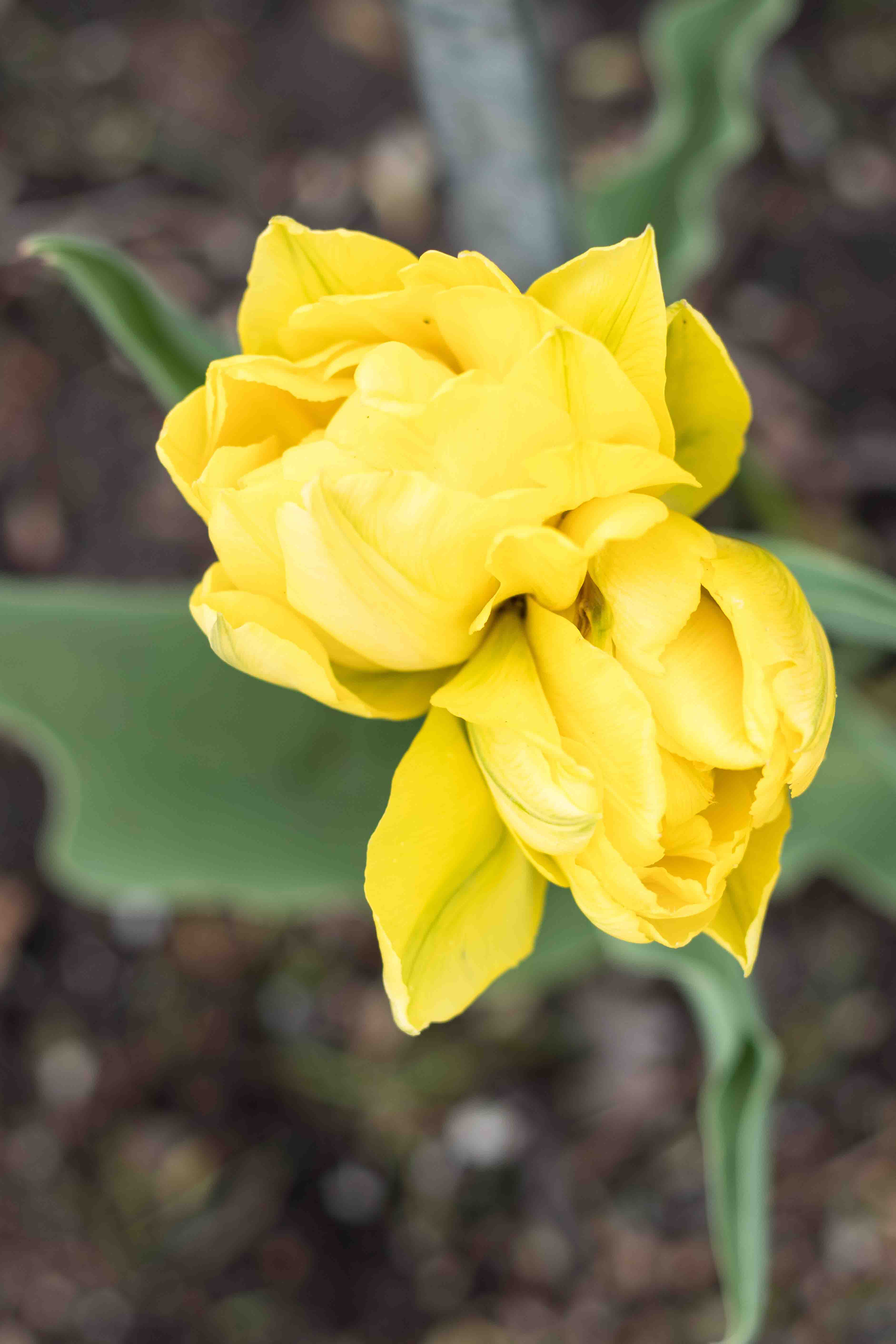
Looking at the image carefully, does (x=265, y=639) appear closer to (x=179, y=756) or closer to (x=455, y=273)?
(x=455, y=273)

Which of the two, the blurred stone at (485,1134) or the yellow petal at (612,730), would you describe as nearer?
the yellow petal at (612,730)

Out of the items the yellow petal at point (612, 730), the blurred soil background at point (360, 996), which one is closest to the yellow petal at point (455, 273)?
the yellow petal at point (612, 730)

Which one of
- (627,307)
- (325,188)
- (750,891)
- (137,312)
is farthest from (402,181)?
(750,891)

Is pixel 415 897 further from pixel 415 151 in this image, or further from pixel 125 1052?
pixel 415 151

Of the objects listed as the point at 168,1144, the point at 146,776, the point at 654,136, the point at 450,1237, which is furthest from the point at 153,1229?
the point at 654,136

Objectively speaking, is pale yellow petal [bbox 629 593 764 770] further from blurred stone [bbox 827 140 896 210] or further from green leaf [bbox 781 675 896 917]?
blurred stone [bbox 827 140 896 210]

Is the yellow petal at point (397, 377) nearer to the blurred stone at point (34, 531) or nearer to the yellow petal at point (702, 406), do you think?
the yellow petal at point (702, 406)
